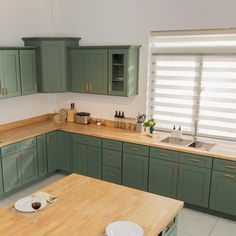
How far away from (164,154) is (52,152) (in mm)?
2032

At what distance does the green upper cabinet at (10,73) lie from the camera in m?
4.51

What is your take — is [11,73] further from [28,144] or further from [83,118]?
[83,118]

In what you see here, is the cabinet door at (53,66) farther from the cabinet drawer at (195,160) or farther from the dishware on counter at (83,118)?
the cabinet drawer at (195,160)

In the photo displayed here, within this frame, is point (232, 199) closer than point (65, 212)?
No

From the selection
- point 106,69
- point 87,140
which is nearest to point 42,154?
point 87,140

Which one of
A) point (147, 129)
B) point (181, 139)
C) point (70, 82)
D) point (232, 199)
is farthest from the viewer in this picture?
point (70, 82)

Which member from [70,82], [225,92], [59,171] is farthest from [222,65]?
[59,171]

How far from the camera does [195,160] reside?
4.07m

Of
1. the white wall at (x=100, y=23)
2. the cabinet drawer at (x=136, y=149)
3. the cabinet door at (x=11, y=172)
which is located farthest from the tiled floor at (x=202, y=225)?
the white wall at (x=100, y=23)

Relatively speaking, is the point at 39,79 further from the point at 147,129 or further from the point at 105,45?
the point at 147,129

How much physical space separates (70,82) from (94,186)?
2.76m

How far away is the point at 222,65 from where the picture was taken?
4.34 meters

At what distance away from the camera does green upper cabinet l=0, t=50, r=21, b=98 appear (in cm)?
451

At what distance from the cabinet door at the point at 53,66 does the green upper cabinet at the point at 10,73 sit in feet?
1.63
